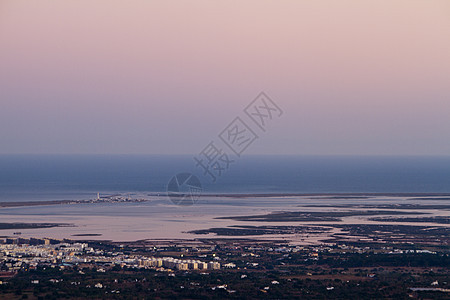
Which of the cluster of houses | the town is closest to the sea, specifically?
the town

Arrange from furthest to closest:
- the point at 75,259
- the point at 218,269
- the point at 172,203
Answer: the point at 172,203 → the point at 75,259 → the point at 218,269

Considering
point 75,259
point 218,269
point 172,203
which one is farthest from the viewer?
point 172,203

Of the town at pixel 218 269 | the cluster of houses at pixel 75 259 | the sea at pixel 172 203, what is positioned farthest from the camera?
the sea at pixel 172 203

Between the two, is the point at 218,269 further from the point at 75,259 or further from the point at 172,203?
the point at 172,203

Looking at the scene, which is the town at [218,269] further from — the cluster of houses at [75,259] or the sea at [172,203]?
the sea at [172,203]

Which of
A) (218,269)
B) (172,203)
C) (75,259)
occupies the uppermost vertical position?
(172,203)

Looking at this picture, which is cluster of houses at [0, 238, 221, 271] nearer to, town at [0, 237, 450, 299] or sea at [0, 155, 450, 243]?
town at [0, 237, 450, 299]

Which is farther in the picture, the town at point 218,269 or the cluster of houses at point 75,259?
the cluster of houses at point 75,259

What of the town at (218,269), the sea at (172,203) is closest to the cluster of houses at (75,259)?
the town at (218,269)

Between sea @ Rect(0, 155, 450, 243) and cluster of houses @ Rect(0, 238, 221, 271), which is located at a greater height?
sea @ Rect(0, 155, 450, 243)

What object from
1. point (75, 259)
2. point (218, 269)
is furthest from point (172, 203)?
point (218, 269)

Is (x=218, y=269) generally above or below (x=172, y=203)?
below

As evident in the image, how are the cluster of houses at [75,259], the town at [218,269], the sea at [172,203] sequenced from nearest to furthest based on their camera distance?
the town at [218,269] → the cluster of houses at [75,259] → the sea at [172,203]

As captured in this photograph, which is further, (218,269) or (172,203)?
(172,203)
